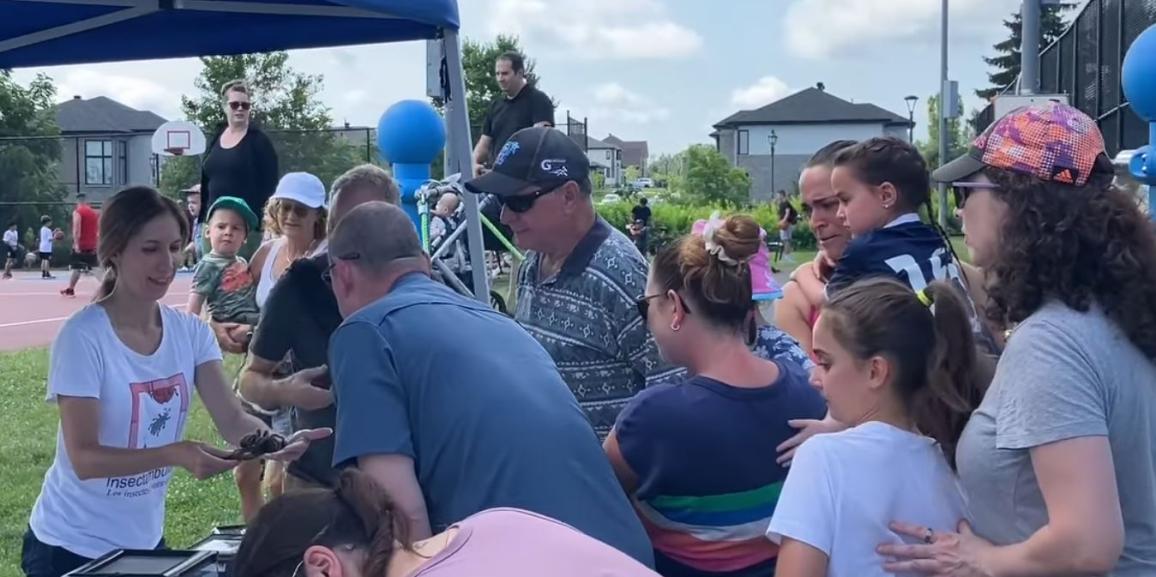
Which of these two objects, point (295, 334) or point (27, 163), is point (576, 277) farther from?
point (27, 163)

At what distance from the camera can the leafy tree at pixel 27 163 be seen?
101 feet

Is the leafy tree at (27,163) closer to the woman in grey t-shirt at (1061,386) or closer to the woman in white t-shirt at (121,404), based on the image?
the woman in white t-shirt at (121,404)

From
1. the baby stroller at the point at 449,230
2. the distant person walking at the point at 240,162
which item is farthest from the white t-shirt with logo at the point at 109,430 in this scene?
the baby stroller at the point at 449,230

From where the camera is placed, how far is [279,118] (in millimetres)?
32812

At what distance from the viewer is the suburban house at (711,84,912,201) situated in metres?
93.0

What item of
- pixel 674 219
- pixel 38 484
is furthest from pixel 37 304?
pixel 674 219

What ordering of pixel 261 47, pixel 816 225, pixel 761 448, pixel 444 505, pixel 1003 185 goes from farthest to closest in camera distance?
pixel 261 47, pixel 816 225, pixel 761 448, pixel 444 505, pixel 1003 185

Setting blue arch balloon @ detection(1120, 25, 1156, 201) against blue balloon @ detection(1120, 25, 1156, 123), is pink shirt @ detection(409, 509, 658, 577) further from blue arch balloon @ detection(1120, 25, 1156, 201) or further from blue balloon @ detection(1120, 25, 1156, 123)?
blue balloon @ detection(1120, 25, 1156, 123)

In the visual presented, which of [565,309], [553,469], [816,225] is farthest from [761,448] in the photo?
[816,225]

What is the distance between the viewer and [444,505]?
2277mm

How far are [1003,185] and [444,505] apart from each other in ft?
3.94

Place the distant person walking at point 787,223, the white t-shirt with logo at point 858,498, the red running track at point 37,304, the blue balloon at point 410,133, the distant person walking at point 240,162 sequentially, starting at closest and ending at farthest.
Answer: the white t-shirt with logo at point 858,498 < the distant person walking at point 240,162 < the blue balloon at point 410,133 < the red running track at point 37,304 < the distant person walking at point 787,223

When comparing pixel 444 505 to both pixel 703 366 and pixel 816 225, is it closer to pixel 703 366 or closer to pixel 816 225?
pixel 703 366

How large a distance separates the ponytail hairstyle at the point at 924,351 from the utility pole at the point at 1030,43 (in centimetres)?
812
